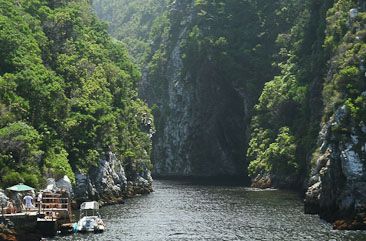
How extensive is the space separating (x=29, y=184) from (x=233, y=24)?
125 metres

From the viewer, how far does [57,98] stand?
98.9 meters

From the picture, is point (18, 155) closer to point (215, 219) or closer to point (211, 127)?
point (215, 219)

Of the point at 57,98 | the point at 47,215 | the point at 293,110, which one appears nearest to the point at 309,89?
the point at 293,110

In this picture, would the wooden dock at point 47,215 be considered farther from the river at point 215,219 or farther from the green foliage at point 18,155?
the green foliage at point 18,155

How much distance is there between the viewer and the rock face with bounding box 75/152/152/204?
99.0m

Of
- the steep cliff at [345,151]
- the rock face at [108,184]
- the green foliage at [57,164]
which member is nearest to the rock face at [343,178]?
the steep cliff at [345,151]

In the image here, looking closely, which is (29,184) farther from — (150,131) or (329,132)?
(150,131)

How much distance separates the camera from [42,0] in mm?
128750

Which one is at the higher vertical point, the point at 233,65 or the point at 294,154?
the point at 233,65

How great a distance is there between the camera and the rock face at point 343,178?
77.8 m

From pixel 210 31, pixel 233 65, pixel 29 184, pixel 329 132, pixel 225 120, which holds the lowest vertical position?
pixel 29 184

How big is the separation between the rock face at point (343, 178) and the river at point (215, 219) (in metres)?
2.44

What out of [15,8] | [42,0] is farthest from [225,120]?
[15,8]

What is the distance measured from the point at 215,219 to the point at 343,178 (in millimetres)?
17158
